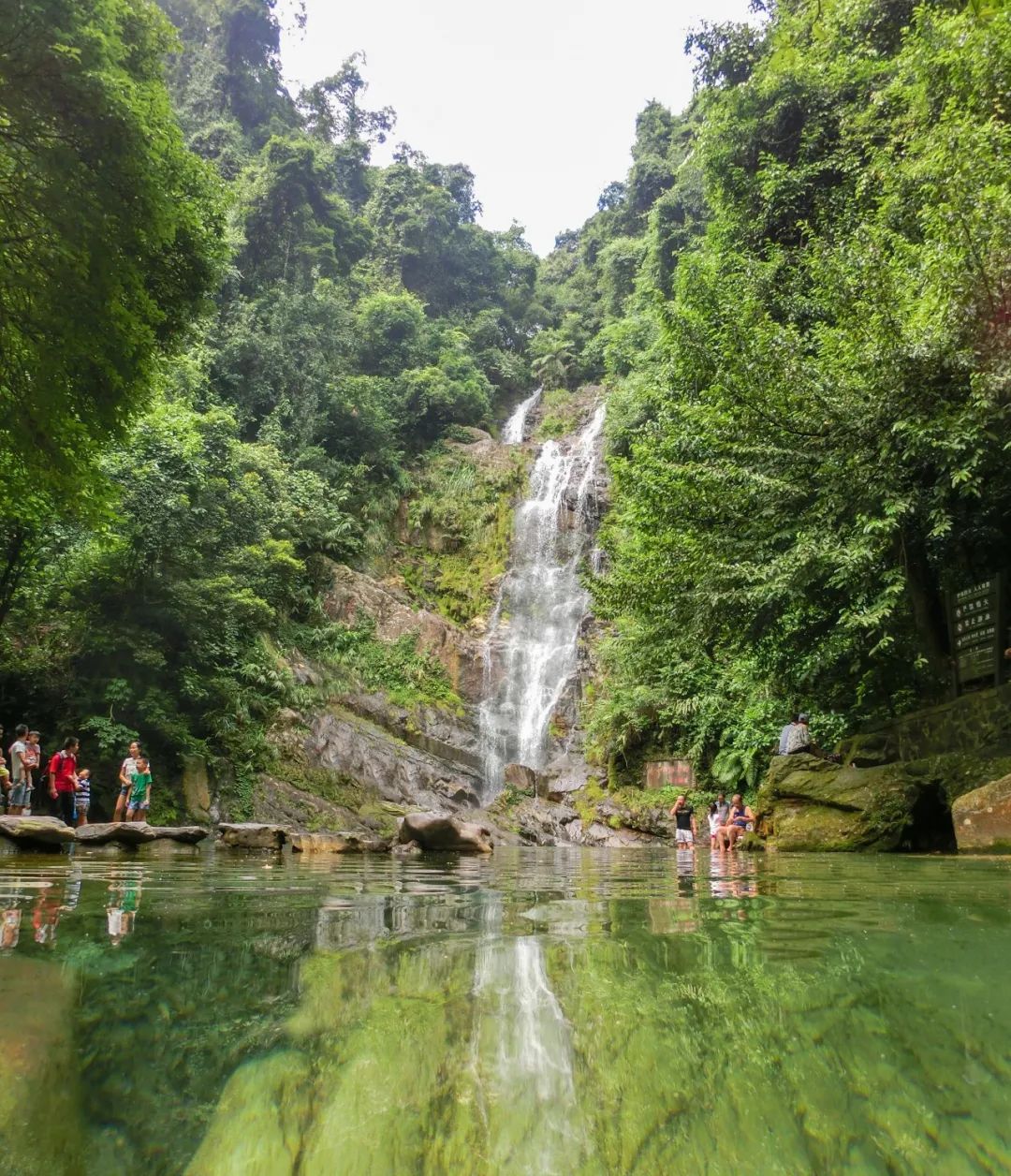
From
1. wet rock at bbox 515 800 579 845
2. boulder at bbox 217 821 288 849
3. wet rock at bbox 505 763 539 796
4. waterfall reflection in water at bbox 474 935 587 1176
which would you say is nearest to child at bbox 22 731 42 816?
boulder at bbox 217 821 288 849

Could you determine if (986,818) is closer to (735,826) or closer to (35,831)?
(735,826)

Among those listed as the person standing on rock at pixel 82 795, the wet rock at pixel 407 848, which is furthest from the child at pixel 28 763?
the wet rock at pixel 407 848

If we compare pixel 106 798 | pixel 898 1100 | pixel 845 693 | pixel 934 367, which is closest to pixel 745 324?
pixel 934 367

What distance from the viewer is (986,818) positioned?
6.52m

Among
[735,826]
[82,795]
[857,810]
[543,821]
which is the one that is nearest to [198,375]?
[82,795]

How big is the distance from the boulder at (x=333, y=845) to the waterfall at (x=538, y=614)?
1107cm

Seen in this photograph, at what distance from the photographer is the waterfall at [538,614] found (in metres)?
22.3

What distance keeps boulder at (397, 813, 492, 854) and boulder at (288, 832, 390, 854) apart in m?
0.43

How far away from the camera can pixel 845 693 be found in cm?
1192

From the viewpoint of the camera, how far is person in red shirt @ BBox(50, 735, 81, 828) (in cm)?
1131

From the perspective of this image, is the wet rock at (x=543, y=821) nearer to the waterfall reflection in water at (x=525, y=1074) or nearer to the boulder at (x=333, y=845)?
the boulder at (x=333, y=845)

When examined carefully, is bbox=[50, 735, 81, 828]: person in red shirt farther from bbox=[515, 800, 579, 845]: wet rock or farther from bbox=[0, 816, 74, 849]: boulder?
bbox=[515, 800, 579, 845]: wet rock

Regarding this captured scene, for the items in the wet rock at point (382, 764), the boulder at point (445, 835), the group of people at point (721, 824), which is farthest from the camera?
Result: the wet rock at point (382, 764)

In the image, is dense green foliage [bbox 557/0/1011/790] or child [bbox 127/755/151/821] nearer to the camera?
dense green foliage [bbox 557/0/1011/790]
